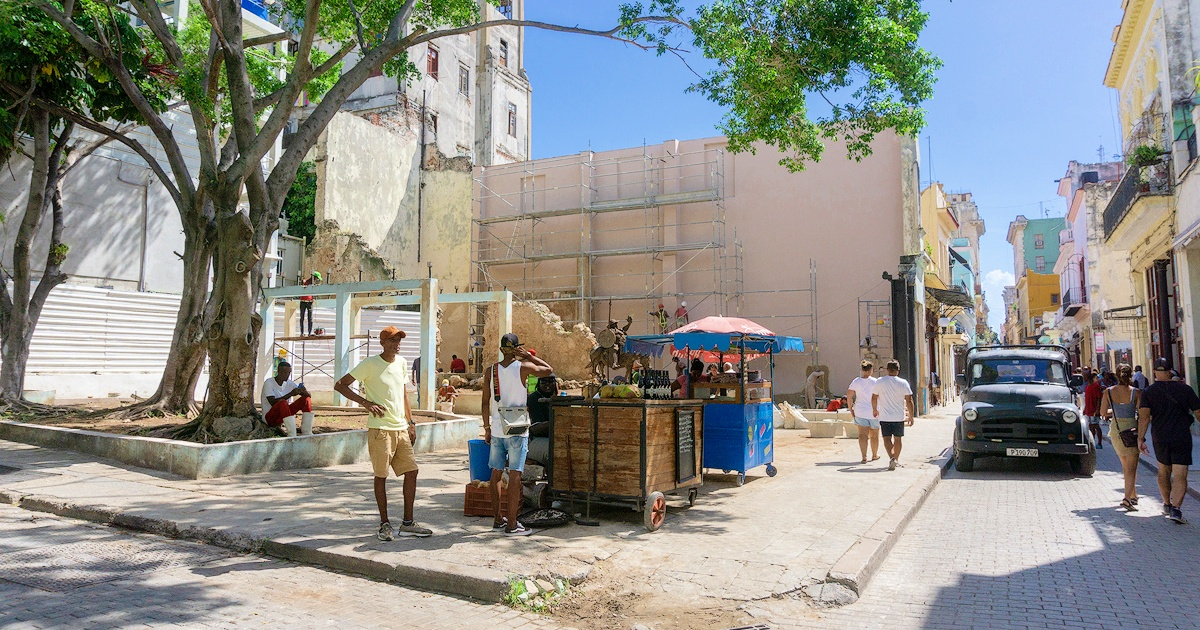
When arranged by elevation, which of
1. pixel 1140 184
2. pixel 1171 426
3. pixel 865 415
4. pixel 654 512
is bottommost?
pixel 654 512

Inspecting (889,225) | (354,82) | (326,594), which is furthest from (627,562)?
(889,225)

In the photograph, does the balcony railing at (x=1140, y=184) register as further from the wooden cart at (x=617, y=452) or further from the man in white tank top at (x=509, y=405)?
the man in white tank top at (x=509, y=405)

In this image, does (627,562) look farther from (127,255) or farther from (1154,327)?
(1154,327)

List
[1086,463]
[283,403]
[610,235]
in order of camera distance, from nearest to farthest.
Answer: [283,403] < [1086,463] < [610,235]

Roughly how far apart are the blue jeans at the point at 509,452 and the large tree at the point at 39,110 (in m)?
9.71

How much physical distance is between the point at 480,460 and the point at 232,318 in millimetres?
5290

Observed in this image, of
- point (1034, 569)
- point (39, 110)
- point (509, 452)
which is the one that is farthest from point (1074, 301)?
point (39, 110)

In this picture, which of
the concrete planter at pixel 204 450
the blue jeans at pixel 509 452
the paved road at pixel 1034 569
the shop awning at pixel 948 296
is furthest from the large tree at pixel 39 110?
the shop awning at pixel 948 296

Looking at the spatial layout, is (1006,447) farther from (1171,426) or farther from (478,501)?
(478,501)

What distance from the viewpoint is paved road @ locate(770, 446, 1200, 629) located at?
465 centimetres

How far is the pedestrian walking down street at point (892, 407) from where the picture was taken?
11039 millimetres

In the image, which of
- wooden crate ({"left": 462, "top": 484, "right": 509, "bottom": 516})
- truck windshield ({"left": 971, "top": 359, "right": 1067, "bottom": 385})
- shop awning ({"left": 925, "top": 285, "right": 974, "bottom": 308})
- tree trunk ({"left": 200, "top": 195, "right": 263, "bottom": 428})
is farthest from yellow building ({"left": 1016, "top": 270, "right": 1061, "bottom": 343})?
wooden crate ({"left": 462, "top": 484, "right": 509, "bottom": 516})

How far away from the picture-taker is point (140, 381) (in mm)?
17172

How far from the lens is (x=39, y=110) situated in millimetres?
13391
